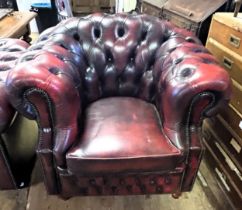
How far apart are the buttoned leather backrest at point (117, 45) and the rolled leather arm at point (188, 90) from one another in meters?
0.19

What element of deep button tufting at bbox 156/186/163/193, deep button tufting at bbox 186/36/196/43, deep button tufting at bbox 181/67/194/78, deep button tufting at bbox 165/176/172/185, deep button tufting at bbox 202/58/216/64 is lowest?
deep button tufting at bbox 156/186/163/193

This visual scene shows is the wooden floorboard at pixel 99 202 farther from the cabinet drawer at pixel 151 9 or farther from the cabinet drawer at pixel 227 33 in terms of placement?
the cabinet drawer at pixel 151 9

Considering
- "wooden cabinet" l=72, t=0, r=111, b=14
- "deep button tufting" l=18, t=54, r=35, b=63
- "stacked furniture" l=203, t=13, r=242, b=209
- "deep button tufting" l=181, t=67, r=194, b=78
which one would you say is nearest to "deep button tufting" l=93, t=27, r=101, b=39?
"deep button tufting" l=18, t=54, r=35, b=63

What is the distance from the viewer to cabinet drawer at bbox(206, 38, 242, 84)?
1245mm

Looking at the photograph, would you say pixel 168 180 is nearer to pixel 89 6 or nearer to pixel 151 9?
pixel 151 9

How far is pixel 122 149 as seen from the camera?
1063 millimetres

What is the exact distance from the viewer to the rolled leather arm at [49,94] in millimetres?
956

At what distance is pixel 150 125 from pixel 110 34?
1.87 ft

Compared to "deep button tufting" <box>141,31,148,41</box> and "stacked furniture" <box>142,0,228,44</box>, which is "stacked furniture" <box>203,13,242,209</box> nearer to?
"stacked furniture" <box>142,0,228,44</box>

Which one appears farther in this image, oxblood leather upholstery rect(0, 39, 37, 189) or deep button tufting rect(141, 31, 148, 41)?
deep button tufting rect(141, 31, 148, 41)

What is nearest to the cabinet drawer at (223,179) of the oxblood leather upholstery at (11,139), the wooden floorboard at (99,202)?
the wooden floorboard at (99,202)

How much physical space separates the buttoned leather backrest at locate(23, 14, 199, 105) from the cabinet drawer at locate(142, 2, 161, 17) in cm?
91

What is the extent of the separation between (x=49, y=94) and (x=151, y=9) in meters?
1.75

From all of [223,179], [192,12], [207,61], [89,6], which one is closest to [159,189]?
[223,179]
